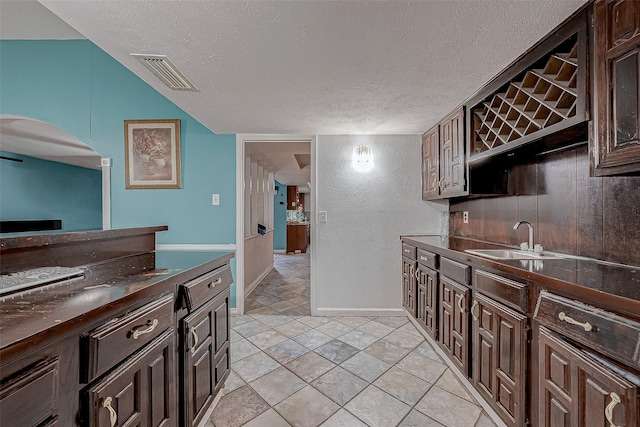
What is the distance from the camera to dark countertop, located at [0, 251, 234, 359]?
2.15ft

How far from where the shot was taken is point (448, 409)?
5.55ft

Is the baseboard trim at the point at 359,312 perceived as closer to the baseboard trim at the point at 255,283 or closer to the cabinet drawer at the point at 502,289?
the baseboard trim at the point at 255,283

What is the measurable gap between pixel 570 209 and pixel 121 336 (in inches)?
91.7

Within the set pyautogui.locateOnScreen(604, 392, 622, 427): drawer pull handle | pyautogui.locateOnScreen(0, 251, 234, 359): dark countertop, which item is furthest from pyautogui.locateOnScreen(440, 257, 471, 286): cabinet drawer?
pyautogui.locateOnScreen(0, 251, 234, 359): dark countertop

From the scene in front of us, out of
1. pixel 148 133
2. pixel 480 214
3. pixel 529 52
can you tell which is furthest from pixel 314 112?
pixel 148 133

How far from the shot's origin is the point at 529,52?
4.98 ft

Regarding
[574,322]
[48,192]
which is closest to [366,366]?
[574,322]

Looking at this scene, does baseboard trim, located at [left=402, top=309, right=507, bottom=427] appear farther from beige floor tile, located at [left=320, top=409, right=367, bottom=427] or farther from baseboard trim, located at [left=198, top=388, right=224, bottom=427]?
baseboard trim, located at [left=198, top=388, right=224, bottom=427]

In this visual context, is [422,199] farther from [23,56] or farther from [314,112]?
[23,56]

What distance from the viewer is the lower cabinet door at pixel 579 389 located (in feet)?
2.80

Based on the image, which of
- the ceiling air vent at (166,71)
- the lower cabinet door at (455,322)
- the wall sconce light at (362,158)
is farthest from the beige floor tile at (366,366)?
the ceiling air vent at (166,71)

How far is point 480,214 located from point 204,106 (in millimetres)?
2635

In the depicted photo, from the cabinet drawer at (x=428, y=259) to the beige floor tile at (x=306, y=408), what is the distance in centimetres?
127

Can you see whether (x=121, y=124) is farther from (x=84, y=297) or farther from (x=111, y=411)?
(x=111, y=411)
